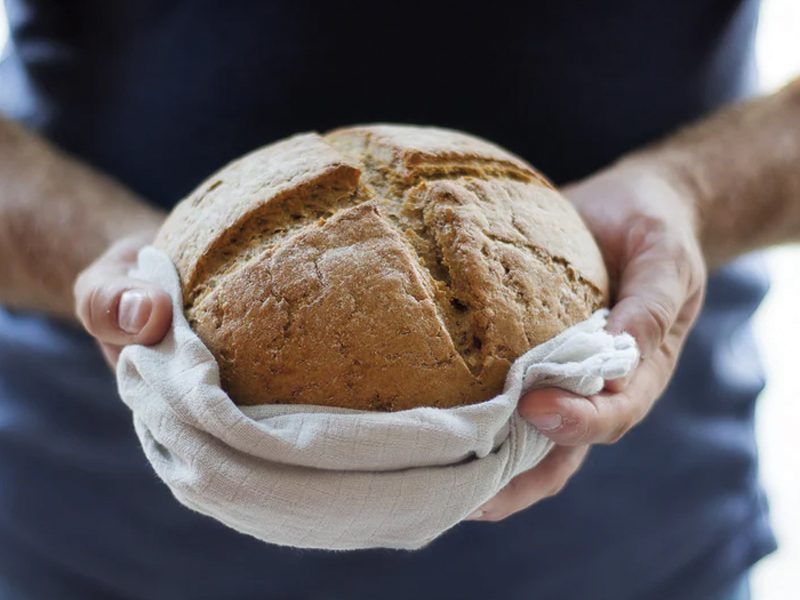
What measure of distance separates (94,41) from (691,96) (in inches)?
58.7

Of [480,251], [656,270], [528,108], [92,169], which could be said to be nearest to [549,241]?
[480,251]

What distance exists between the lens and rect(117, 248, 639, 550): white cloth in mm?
1020

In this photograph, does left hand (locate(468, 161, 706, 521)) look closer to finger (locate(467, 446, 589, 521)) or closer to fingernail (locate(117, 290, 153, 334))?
finger (locate(467, 446, 589, 521))

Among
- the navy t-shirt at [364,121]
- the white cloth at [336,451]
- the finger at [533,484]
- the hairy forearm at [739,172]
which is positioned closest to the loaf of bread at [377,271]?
the white cloth at [336,451]

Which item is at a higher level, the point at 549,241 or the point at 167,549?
the point at 549,241

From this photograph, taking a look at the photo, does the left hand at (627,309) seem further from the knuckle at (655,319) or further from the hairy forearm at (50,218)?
the hairy forearm at (50,218)

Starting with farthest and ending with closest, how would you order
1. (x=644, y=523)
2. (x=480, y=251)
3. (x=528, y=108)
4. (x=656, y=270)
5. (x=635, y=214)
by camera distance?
(x=644, y=523) → (x=528, y=108) → (x=635, y=214) → (x=656, y=270) → (x=480, y=251)

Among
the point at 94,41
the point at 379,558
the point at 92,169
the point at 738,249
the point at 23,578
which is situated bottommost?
the point at 23,578

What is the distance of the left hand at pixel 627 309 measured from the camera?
1.13 metres

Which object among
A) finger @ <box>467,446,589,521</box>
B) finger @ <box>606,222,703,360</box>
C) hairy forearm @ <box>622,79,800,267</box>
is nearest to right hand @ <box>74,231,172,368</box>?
finger @ <box>467,446,589,521</box>

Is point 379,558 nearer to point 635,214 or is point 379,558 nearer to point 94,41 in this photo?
point 635,214

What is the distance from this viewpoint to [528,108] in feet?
5.82

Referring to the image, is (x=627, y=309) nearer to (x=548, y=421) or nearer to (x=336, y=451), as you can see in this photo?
(x=548, y=421)

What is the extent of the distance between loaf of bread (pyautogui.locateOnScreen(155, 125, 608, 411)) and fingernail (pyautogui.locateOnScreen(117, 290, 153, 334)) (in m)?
0.07
